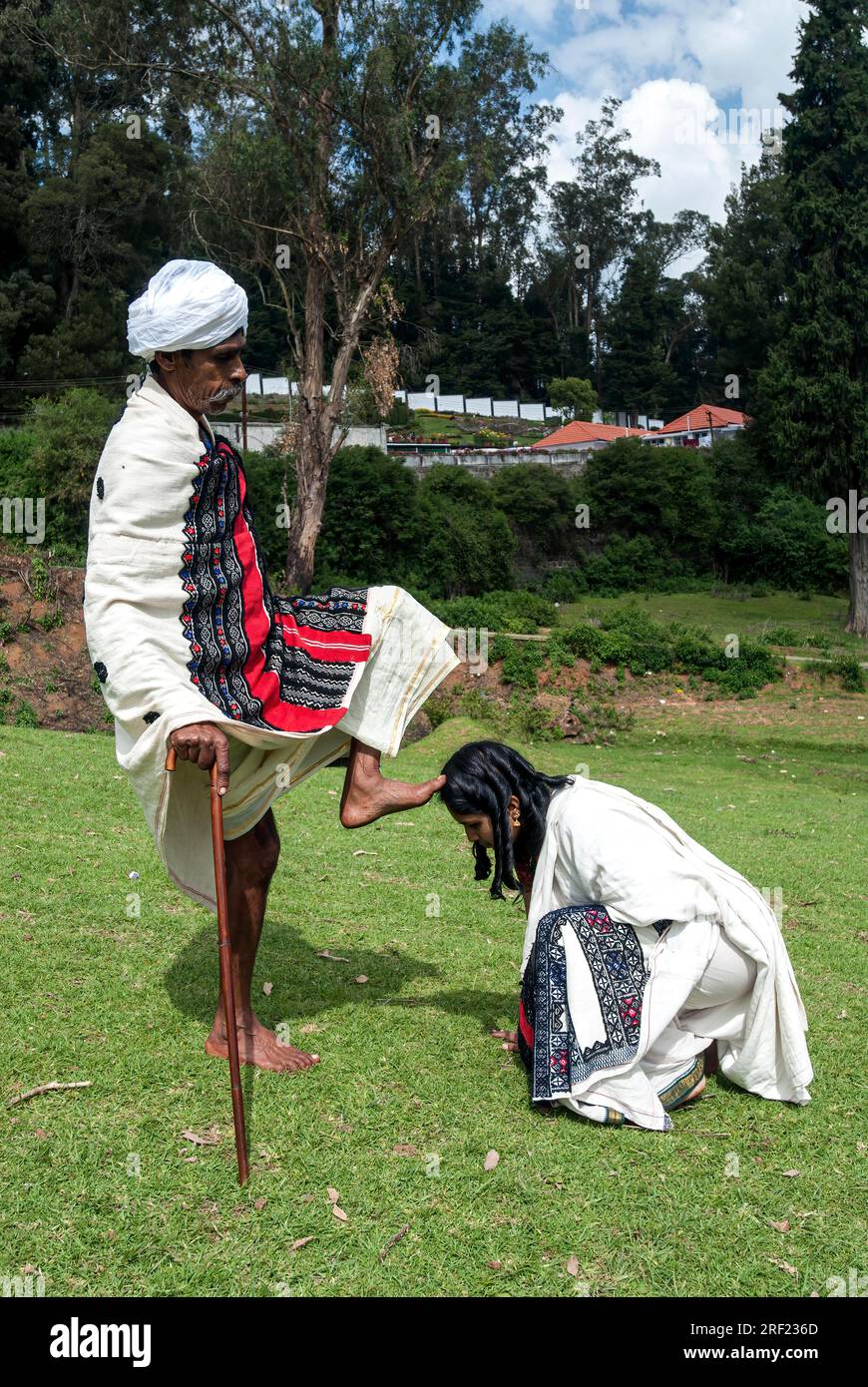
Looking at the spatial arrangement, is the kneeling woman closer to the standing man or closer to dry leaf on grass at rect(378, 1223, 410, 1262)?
the standing man

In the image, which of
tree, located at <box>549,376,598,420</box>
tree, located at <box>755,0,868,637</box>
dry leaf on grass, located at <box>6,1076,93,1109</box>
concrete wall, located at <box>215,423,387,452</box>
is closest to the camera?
dry leaf on grass, located at <box>6,1076,93,1109</box>

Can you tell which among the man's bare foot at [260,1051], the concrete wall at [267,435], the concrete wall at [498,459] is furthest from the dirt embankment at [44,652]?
the concrete wall at [498,459]

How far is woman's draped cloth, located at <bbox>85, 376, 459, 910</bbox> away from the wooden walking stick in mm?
240

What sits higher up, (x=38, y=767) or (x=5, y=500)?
(x=5, y=500)

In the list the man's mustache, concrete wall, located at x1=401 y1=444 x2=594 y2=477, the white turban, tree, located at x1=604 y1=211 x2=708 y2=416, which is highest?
tree, located at x1=604 y1=211 x2=708 y2=416

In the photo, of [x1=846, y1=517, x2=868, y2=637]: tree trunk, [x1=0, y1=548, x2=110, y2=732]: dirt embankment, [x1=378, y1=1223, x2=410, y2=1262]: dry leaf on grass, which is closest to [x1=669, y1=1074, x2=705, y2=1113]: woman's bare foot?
[x1=378, y1=1223, x2=410, y2=1262]: dry leaf on grass

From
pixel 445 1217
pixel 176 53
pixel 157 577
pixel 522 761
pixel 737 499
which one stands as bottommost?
pixel 445 1217

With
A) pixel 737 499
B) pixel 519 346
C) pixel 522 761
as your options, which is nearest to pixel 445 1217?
pixel 522 761

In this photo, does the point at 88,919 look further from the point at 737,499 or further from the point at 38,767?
the point at 737,499

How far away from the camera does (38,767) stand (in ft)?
29.5

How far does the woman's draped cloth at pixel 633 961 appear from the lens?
152 inches

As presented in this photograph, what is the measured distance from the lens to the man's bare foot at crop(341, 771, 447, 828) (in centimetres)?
412

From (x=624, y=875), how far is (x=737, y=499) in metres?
33.1

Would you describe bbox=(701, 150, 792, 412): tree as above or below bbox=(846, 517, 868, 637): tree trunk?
above
